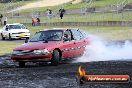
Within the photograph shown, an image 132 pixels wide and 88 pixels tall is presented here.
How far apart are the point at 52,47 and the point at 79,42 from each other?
191 centimetres

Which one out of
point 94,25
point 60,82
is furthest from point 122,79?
point 94,25

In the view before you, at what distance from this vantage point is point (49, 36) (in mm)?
18766

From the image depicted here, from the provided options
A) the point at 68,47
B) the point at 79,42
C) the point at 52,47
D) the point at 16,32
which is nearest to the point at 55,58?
the point at 52,47

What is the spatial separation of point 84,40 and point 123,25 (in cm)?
2465

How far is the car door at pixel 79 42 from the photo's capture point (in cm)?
1908

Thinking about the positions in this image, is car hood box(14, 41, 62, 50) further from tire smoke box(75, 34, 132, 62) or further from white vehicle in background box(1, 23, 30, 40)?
white vehicle in background box(1, 23, 30, 40)

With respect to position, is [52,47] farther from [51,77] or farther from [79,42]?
[51,77]

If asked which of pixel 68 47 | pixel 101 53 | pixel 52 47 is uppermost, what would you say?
pixel 52 47

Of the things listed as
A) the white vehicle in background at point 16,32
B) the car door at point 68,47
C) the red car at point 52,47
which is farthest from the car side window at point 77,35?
the white vehicle in background at point 16,32

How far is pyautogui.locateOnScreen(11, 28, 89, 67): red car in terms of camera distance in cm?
1748

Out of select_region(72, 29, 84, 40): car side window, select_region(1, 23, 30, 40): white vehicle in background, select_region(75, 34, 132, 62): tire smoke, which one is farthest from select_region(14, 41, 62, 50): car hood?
select_region(1, 23, 30, 40): white vehicle in background

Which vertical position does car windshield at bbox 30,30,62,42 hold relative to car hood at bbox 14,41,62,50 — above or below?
above

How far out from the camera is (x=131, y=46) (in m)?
23.1

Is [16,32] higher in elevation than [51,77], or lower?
lower
